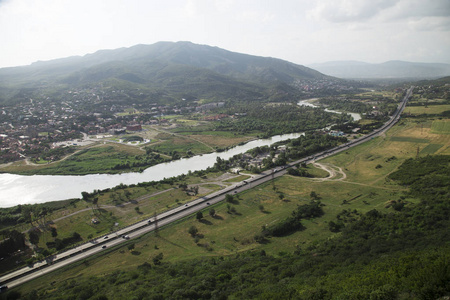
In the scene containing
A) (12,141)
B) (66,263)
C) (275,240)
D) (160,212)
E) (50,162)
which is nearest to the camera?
(66,263)

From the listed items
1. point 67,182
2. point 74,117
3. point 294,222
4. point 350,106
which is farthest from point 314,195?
point 74,117

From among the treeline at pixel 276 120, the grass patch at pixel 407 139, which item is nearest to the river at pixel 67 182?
the treeline at pixel 276 120

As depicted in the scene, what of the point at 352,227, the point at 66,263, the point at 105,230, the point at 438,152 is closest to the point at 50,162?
the point at 105,230

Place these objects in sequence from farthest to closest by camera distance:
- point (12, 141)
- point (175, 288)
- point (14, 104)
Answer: point (14, 104), point (12, 141), point (175, 288)

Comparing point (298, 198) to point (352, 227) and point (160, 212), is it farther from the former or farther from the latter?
point (160, 212)

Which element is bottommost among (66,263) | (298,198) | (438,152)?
(66,263)

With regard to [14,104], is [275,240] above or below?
below

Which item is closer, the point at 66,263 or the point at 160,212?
the point at 66,263
